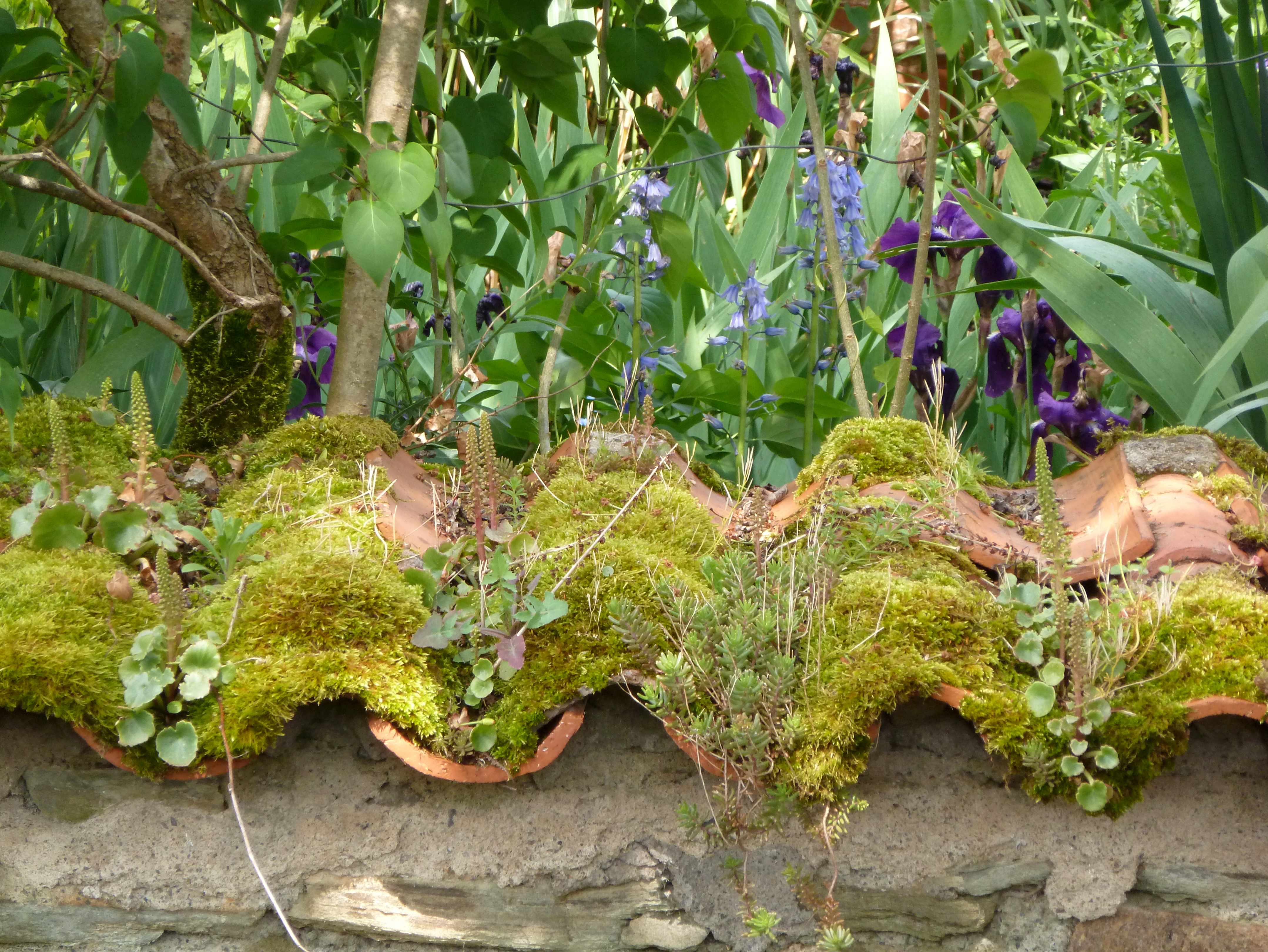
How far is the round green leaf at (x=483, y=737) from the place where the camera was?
1108 mm

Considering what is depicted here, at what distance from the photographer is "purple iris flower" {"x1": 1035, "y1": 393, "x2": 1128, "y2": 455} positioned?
2.22 m

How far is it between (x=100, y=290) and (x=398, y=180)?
62 cm

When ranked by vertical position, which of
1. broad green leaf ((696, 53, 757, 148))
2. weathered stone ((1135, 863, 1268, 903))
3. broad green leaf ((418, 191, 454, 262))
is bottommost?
weathered stone ((1135, 863, 1268, 903))

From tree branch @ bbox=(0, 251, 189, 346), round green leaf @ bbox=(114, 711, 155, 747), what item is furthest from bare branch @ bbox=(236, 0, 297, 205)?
round green leaf @ bbox=(114, 711, 155, 747)

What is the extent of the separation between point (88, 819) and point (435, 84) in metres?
1.38

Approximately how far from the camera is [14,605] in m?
1.15

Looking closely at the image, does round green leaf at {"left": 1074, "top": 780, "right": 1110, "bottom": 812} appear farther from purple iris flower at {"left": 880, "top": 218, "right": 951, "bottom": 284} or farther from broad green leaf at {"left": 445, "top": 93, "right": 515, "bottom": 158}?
broad green leaf at {"left": 445, "top": 93, "right": 515, "bottom": 158}

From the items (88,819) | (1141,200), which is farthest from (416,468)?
(1141,200)

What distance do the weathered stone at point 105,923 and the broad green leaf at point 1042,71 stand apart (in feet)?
5.52

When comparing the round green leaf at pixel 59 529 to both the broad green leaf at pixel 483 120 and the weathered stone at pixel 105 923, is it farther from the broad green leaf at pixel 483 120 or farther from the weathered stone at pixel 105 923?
the broad green leaf at pixel 483 120

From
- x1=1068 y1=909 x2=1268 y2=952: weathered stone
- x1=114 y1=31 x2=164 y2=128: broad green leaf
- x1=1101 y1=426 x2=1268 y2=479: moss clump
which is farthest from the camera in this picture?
x1=1101 y1=426 x2=1268 y2=479: moss clump

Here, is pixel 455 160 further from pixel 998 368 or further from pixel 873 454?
pixel 998 368

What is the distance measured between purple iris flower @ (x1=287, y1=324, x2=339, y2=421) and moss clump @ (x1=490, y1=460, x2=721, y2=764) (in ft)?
3.20

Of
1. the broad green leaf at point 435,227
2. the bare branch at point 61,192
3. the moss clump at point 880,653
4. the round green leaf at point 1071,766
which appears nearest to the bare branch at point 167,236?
the bare branch at point 61,192
